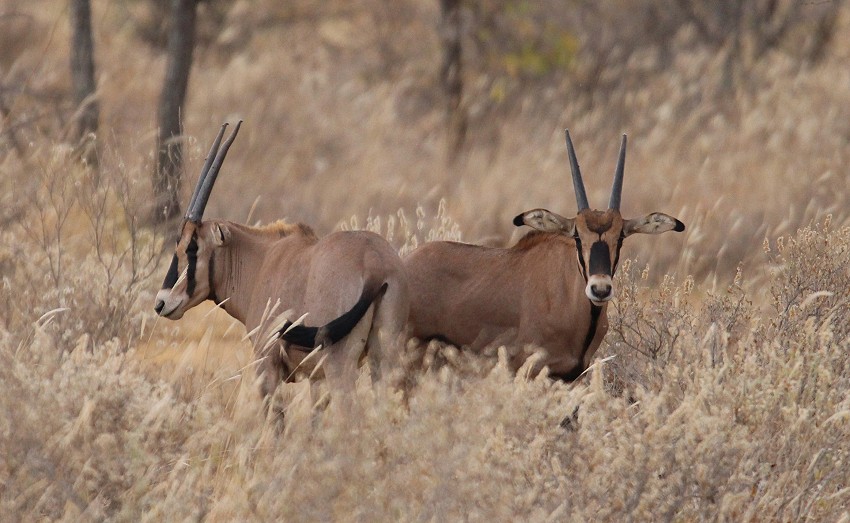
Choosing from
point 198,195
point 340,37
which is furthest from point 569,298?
point 340,37

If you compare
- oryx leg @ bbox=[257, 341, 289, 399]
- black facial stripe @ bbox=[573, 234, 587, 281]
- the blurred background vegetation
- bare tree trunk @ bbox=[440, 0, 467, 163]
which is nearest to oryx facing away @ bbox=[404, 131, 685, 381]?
black facial stripe @ bbox=[573, 234, 587, 281]

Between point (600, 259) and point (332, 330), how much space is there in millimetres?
1576

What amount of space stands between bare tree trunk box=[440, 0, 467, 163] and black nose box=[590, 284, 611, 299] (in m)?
8.46

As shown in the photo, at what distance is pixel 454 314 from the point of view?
315 inches

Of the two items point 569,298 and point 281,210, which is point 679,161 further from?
point 569,298

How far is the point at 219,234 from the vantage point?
24.4 feet

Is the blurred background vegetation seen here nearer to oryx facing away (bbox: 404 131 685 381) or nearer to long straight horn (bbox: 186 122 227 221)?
long straight horn (bbox: 186 122 227 221)

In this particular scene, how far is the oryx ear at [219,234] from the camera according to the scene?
743cm


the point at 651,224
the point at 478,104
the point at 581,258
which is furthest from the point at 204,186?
the point at 478,104

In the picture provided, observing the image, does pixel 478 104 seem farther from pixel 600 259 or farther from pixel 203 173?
pixel 600 259

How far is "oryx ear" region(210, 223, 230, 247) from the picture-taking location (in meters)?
7.43

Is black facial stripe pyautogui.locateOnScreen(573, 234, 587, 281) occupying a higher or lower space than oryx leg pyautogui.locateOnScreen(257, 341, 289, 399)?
higher

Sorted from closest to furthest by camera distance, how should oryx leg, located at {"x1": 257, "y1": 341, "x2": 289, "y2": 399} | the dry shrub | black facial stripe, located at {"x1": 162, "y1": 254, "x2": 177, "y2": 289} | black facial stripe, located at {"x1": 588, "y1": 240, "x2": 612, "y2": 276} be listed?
1. oryx leg, located at {"x1": 257, "y1": 341, "x2": 289, "y2": 399}
2. black facial stripe, located at {"x1": 588, "y1": 240, "x2": 612, "y2": 276}
3. black facial stripe, located at {"x1": 162, "y1": 254, "x2": 177, "y2": 289}
4. the dry shrub

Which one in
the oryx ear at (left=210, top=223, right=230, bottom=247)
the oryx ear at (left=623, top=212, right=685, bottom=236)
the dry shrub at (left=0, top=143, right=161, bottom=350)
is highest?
the oryx ear at (left=623, top=212, right=685, bottom=236)
